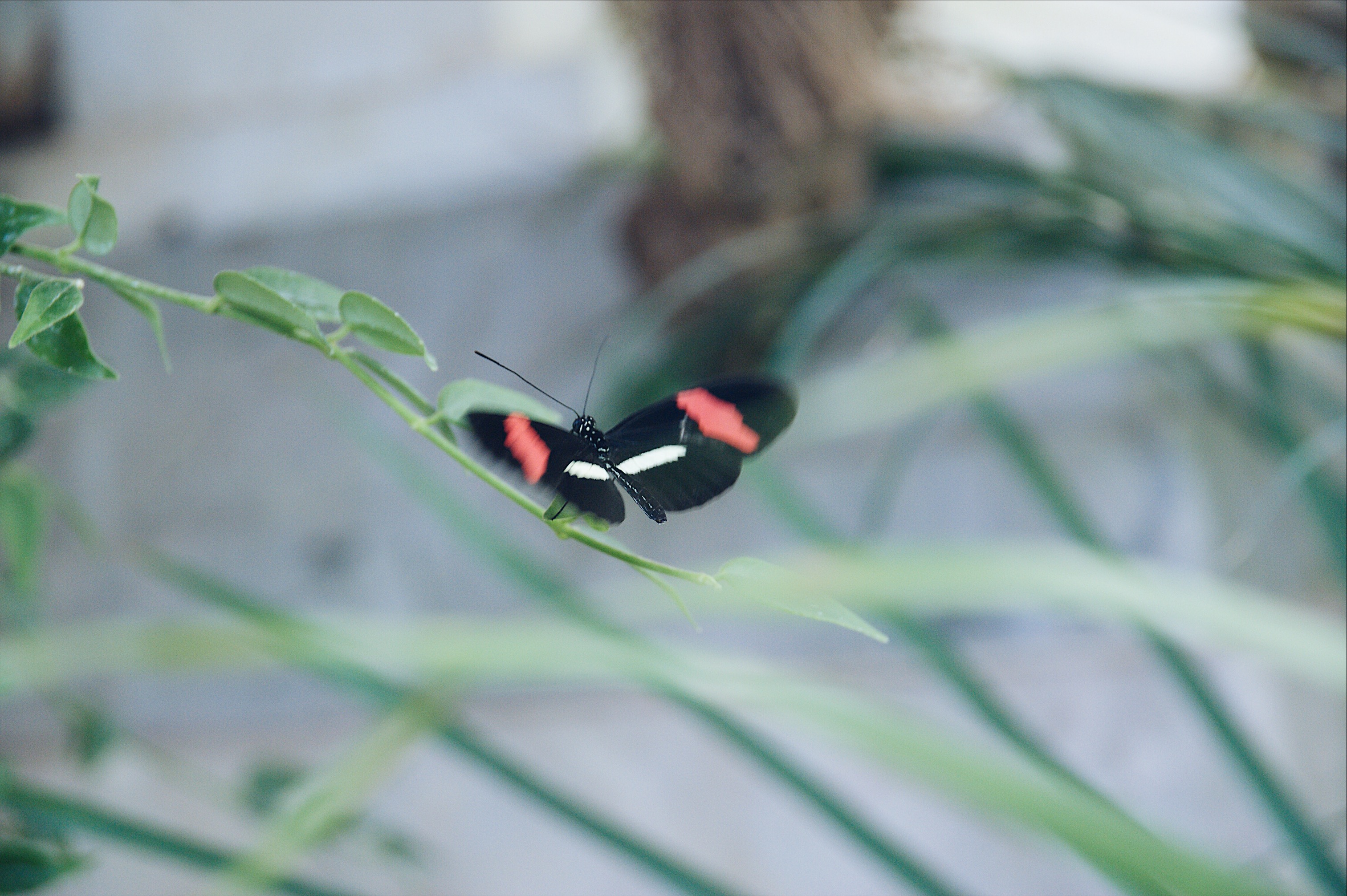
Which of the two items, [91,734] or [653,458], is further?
[91,734]

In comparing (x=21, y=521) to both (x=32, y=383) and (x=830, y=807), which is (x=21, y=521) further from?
(x=830, y=807)

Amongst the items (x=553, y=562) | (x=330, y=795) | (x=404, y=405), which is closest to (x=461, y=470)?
(x=553, y=562)

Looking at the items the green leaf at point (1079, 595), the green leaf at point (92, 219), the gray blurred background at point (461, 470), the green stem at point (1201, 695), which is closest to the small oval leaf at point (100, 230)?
the green leaf at point (92, 219)

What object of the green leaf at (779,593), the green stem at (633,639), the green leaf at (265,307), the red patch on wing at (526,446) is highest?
the green stem at (633,639)

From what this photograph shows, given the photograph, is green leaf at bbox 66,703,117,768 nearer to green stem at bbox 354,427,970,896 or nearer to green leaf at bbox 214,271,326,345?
green stem at bbox 354,427,970,896

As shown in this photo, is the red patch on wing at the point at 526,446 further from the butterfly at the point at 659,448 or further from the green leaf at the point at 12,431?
the green leaf at the point at 12,431

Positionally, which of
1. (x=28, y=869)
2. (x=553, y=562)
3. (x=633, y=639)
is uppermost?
(x=553, y=562)

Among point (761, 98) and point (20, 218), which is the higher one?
point (761, 98)
